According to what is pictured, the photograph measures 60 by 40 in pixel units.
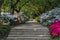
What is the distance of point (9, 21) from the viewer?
48.7 ft

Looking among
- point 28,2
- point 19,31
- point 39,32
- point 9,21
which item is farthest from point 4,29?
point 28,2

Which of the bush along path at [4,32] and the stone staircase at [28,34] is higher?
the bush along path at [4,32]

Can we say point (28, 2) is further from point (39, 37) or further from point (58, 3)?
point (39, 37)

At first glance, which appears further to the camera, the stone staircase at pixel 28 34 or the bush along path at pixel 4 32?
the bush along path at pixel 4 32

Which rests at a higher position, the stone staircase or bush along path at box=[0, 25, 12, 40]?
bush along path at box=[0, 25, 12, 40]

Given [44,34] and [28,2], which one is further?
[28,2]

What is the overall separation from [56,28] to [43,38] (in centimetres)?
110

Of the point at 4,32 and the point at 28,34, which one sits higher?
the point at 4,32

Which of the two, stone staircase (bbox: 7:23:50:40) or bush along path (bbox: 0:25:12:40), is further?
bush along path (bbox: 0:25:12:40)

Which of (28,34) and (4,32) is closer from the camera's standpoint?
(4,32)

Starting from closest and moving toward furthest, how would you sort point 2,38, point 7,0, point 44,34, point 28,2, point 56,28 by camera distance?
point 56,28 → point 2,38 → point 44,34 → point 7,0 → point 28,2

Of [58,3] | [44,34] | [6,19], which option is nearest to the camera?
[44,34]

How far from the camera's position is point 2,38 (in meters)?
11.0

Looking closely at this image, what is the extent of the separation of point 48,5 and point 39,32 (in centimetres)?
1268
